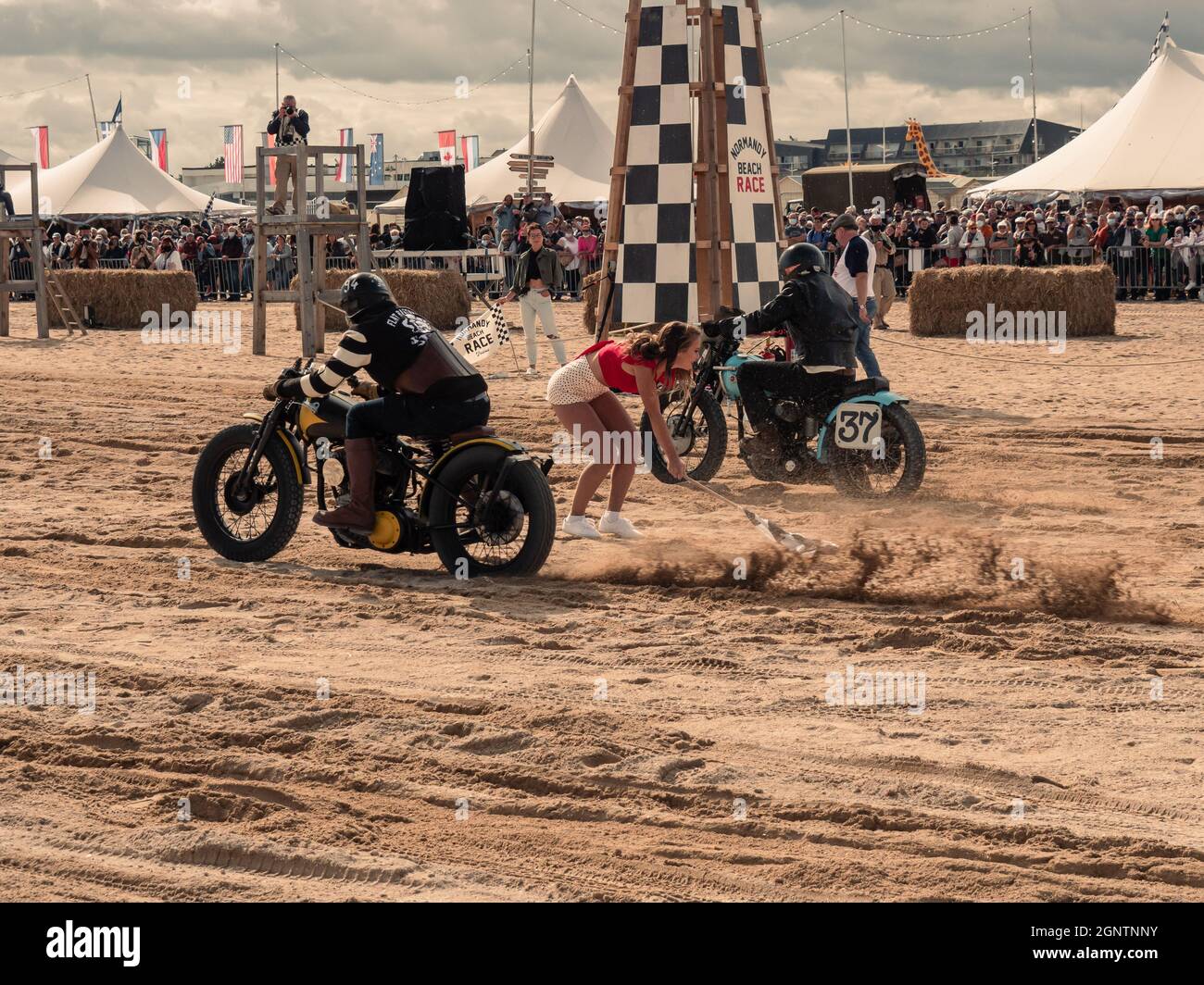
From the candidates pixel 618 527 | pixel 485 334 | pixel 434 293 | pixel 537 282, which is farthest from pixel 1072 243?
pixel 618 527

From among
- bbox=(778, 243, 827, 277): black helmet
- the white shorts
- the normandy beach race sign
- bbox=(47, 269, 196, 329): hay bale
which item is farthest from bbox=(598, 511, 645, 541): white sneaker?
bbox=(47, 269, 196, 329): hay bale

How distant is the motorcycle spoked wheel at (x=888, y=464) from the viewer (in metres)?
9.95

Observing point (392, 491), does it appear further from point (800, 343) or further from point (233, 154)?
point (233, 154)

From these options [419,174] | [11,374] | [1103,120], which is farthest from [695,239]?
[1103,120]

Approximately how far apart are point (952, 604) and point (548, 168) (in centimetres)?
2889

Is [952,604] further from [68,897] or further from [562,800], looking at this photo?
[68,897]

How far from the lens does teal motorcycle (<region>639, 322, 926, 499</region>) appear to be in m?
9.97

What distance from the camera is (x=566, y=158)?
3622 cm

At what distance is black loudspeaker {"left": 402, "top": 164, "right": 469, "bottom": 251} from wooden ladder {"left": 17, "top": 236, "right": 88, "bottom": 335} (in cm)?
512

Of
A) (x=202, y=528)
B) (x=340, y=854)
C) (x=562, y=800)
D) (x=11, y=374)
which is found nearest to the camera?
(x=340, y=854)

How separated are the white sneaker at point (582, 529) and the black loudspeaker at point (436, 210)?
14.8m

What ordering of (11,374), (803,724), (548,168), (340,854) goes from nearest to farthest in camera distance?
(340,854)
(803,724)
(11,374)
(548,168)

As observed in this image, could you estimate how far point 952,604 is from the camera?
24.2ft

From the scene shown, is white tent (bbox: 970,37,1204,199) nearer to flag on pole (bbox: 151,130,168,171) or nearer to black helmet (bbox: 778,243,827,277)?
black helmet (bbox: 778,243,827,277)
